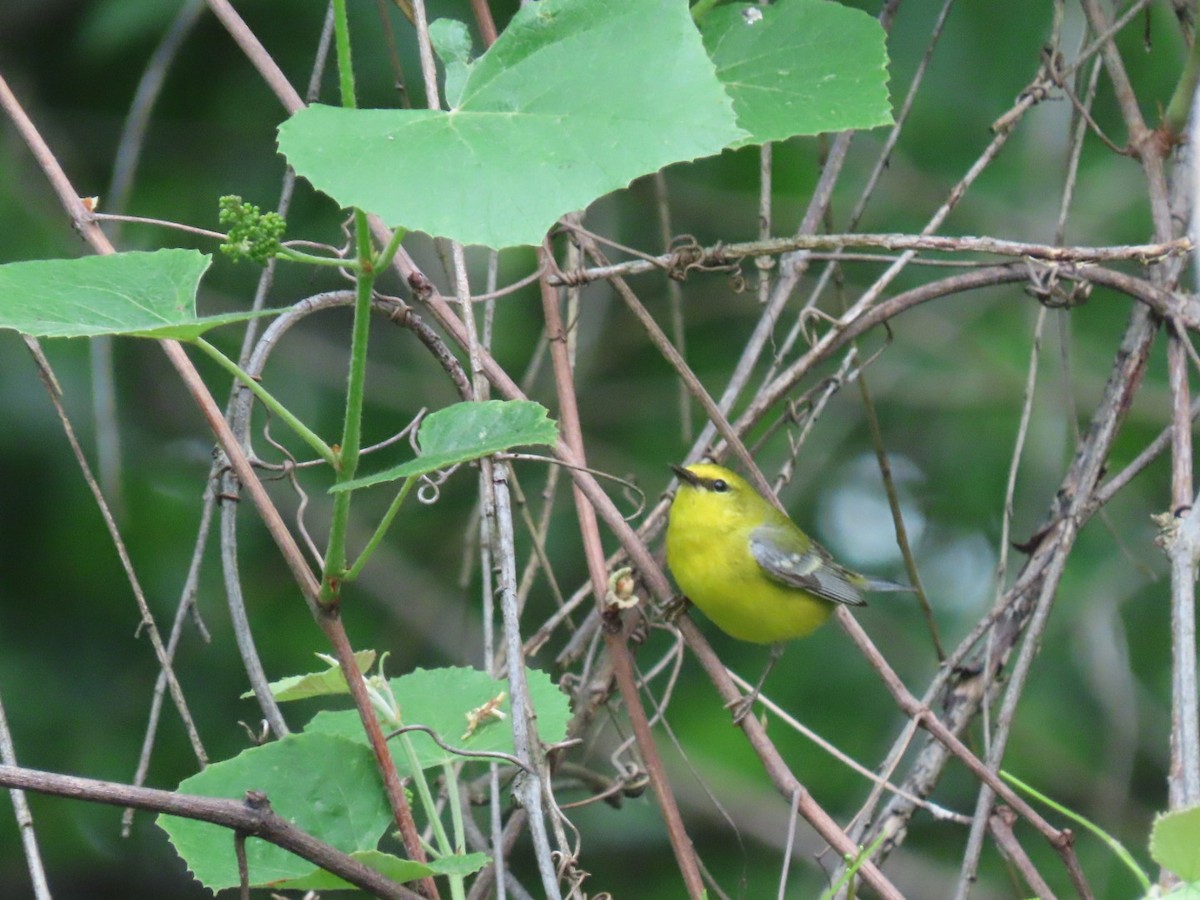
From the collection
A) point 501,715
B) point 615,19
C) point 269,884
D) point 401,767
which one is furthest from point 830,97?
point 269,884

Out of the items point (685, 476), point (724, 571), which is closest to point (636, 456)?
point (724, 571)

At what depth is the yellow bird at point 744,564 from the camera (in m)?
3.62

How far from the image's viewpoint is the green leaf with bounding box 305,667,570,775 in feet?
6.77

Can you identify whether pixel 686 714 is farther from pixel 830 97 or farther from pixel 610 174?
pixel 610 174

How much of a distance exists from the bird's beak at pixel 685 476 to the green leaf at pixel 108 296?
5.97 ft

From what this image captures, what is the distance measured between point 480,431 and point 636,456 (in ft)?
13.4

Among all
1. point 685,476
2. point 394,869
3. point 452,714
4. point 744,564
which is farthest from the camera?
point 744,564

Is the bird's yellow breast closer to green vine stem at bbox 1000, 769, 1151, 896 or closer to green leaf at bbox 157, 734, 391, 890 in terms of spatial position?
green vine stem at bbox 1000, 769, 1151, 896

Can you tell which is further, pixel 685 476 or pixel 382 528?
pixel 685 476

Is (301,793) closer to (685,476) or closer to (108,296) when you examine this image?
(108,296)

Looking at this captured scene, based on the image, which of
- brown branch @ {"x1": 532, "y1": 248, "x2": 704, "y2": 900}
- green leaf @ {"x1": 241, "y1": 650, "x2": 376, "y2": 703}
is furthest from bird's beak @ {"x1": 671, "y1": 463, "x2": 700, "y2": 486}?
green leaf @ {"x1": 241, "y1": 650, "x2": 376, "y2": 703}

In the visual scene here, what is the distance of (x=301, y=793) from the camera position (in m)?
1.80

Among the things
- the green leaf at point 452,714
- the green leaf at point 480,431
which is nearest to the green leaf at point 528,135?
the green leaf at point 480,431

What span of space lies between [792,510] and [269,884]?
4.07 m
